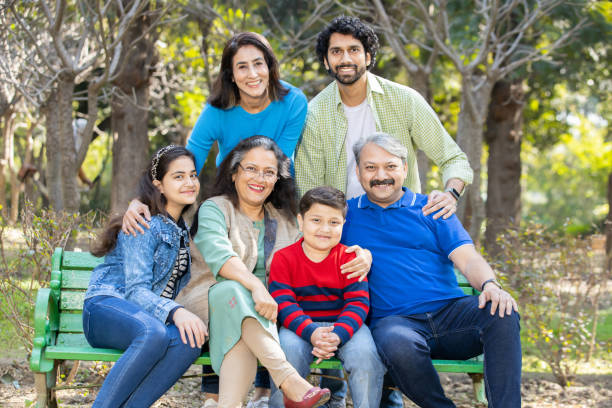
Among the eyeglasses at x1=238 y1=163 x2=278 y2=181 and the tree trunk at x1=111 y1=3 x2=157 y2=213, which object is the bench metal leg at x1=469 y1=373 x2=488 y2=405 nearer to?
the eyeglasses at x1=238 y1=163 x2=278 y2=181

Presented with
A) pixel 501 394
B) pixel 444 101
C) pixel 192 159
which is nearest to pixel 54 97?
pixel 192 159

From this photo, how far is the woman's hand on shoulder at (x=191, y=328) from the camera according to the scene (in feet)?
11.1

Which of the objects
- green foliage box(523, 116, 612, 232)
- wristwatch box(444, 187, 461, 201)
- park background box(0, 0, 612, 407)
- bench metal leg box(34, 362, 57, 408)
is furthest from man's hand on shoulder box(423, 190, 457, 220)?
green foliage box(523, 116, 612, 232)

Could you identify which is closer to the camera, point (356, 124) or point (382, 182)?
point (382, 182)

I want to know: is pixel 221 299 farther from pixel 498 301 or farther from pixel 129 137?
pixel 129 137

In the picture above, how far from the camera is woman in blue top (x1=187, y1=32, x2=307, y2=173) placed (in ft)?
13.4

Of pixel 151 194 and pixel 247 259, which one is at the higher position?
pixel 151 194

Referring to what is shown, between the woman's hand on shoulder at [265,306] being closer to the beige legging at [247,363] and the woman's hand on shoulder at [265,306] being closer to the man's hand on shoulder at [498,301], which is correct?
→ the beige legging at [247,363]

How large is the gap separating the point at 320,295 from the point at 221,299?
1.81 feet

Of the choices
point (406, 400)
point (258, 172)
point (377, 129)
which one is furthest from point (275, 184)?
point (406, 400)

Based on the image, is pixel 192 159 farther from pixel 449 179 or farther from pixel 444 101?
pixel 444 101

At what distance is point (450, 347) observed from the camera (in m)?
3.59

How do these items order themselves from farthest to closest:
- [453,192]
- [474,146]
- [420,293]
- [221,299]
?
[474,146] < [453,192] < [420,293] < [221,299]

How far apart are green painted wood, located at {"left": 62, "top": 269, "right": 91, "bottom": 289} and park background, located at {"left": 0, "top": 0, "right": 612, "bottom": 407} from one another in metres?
0.48
